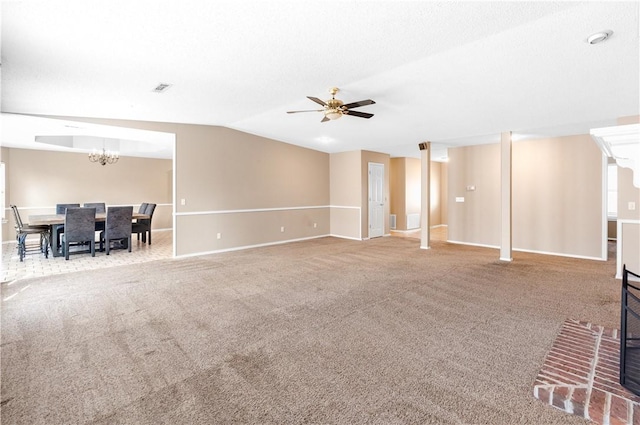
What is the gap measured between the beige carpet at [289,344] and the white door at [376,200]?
4.06 m

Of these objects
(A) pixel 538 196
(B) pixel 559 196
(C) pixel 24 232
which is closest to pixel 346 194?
(A) pixel 538 196

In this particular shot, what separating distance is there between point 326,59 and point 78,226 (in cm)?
610

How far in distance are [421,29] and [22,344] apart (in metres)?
4.61

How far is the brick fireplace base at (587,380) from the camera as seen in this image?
75.5 inches

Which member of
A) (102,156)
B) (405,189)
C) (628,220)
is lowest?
(628,220)

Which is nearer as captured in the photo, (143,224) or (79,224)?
(79,224)

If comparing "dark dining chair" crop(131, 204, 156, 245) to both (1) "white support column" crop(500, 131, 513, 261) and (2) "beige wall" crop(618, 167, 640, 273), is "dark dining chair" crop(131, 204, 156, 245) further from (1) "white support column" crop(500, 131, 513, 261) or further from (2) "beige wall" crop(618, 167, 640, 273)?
(2) "beige wall" crop(618, 167, 640, 273)

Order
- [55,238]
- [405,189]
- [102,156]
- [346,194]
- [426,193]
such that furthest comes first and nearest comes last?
[405,189] < [346,194] < [102,156] < [426,193] < [55,238]

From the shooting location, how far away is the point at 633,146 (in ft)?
5.89

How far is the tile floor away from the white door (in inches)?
219

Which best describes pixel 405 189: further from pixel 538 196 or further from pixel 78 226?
pixel 78 226

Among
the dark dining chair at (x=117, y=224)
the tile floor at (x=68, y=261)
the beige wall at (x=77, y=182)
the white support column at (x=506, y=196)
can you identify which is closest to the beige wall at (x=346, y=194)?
the white support column at (x=506, y=196)

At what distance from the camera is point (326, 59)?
344cm

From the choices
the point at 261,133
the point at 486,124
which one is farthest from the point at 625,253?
the point at 261,133
